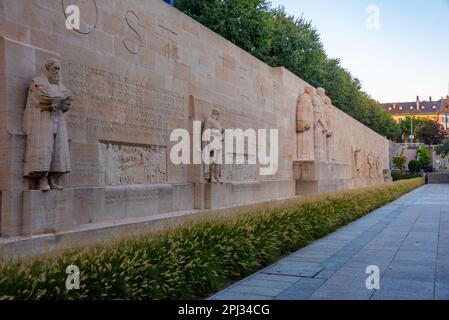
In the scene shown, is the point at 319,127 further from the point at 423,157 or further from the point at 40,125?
the point at 423,157

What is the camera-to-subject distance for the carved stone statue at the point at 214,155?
10898mm

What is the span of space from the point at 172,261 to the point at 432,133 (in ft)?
316

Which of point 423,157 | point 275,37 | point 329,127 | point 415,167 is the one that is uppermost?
point 275,37

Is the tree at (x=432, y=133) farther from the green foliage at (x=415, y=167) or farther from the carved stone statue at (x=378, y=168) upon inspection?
the carved stone statue at (x=378, y=168)

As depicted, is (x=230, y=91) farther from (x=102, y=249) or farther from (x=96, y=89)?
(x=102, y=249)

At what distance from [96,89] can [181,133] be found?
2.77 meters

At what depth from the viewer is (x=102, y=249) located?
4.87 m

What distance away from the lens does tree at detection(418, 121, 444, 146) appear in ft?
300

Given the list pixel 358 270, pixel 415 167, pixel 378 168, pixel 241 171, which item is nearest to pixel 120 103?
pixel 358 270

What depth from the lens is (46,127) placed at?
20.8 ft

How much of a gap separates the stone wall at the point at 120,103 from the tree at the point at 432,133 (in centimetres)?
8766
